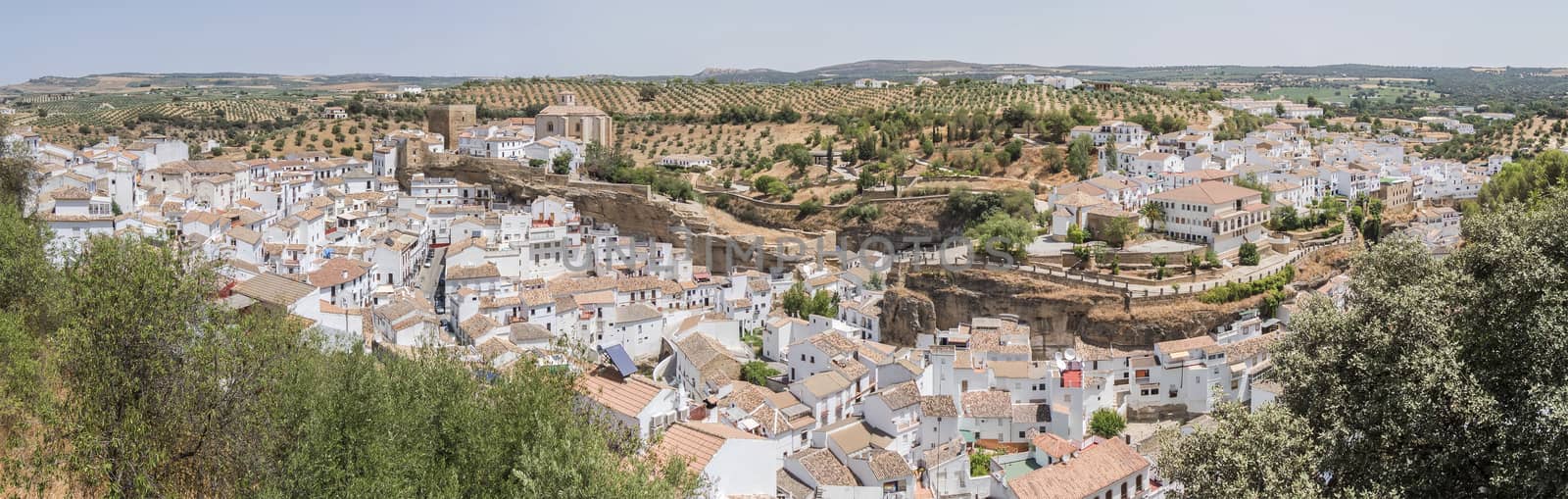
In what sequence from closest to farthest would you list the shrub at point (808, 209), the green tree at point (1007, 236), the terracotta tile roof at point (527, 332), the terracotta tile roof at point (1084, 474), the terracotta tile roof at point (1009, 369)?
the terracotta tile roof at point (1084, 474), the terracotta tile roof at point (1009, 369), the terracotta tile roof at point (527, 332), the green tree at point (1007, 236), the shrub at point (808, 209)

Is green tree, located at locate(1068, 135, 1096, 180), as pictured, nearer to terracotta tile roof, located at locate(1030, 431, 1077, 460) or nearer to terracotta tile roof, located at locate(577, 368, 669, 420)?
terracotta tile roof, located at locate(1030, 431, 1077, 460)

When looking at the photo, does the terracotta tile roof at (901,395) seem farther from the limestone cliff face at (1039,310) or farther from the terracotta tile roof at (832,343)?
the limestone cliff face at (1039,310)

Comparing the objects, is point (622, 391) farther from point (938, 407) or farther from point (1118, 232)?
point (1118, 232)

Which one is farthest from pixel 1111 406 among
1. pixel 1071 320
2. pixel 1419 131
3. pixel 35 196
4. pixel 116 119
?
pixel 116 119

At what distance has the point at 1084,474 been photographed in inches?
640

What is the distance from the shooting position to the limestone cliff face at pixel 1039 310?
933 inches

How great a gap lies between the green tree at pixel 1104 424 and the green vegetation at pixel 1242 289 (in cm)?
537

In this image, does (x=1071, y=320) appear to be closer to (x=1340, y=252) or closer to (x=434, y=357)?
(x=1340, y=252)

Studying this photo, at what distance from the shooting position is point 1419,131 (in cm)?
5709

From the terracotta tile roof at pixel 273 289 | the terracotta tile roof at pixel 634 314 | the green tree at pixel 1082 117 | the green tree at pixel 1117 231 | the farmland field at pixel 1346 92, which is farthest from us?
the farmland field at pixel 1346 92

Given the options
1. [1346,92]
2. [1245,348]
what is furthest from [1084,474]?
[1346,92]

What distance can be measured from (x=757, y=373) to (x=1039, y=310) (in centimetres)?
721

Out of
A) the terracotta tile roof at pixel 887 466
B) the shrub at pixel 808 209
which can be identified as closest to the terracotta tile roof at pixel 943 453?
the terracotta tile roof at pixel 887 466

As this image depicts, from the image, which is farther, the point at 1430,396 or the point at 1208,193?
the point at 1208,193
